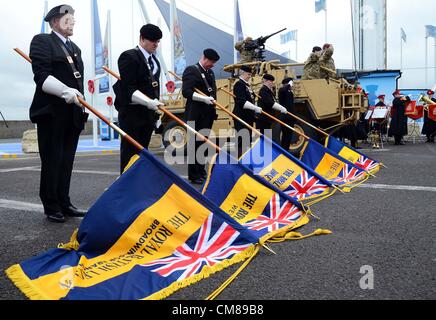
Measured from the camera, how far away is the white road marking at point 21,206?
4270mm

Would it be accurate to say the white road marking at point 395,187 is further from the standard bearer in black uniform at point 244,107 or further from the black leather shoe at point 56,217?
the black leather shoe at point 56,217

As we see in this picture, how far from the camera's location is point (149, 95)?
13.2 ft

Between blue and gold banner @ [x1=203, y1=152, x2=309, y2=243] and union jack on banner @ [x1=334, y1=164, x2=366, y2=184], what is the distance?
2098 millimetres

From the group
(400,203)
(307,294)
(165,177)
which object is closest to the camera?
(307,294)

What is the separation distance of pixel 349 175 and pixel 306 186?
131 cm

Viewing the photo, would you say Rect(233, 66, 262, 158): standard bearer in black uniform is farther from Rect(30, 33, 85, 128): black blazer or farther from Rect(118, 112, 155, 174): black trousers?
Rect(30, 33, 85, 128): black blazer

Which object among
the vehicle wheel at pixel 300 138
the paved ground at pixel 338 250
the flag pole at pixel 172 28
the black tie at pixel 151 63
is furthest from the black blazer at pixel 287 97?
the flag pole at pixel 172 28

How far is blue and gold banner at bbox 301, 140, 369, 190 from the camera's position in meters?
5.59

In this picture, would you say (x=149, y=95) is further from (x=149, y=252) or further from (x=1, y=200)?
(x=1, y=200)

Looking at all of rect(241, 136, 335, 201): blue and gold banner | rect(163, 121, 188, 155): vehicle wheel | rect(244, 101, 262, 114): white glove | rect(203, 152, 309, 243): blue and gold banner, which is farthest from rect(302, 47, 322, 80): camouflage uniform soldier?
rect(203, 152, 309, 243): blue and gold banner

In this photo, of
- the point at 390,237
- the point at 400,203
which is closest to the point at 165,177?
the point at 390,237

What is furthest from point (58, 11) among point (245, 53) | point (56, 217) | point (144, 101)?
point (245, 53)

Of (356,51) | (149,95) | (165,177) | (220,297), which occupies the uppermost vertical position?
(356,51)

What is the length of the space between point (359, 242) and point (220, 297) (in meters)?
1.30
